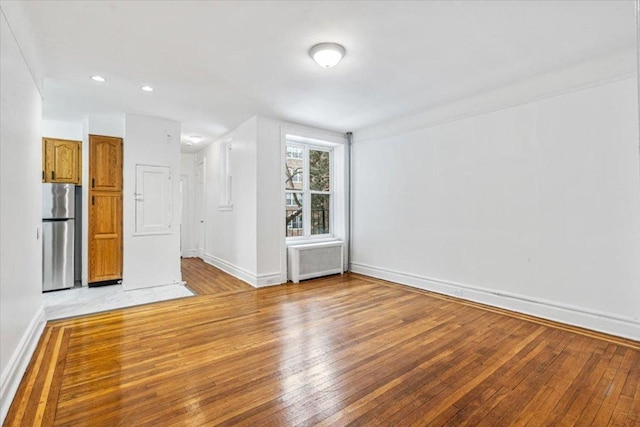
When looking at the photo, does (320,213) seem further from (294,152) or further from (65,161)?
(65,161)

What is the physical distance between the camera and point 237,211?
553cm

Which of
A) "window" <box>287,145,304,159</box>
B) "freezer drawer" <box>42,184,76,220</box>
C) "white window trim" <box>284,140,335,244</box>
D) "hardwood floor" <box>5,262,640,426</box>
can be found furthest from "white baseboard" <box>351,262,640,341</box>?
"freezer drawer" <box>42,184,76,220</box>

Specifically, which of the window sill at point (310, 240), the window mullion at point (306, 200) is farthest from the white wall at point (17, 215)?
the window mullion at point (306, 200)

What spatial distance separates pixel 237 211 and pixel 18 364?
11.8ft

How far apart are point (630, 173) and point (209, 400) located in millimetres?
4069

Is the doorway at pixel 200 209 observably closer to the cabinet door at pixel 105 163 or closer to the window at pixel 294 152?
the cabinet door at pixel 105 163

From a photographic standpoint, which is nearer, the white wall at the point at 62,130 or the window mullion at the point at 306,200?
the white wall at the point at 62,130

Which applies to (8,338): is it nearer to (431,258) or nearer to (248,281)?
(248,281)

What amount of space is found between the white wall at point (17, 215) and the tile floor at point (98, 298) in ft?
2.42

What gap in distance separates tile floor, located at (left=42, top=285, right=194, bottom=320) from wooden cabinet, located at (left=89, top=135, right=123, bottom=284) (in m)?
0.35

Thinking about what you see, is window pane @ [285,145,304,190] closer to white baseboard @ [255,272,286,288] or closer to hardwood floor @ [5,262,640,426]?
white baseboard @ [255,272,286,288]

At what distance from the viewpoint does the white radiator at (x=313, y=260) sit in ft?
16.8

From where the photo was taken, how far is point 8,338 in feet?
6.73

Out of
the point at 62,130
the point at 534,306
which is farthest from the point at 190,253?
the point at 534,306
